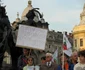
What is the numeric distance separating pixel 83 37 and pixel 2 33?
52935mm

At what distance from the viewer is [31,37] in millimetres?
9164

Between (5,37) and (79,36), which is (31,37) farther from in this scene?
(79,36)

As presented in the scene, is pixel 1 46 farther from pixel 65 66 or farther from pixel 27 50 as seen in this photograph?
pixel 65 66

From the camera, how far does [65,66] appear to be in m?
8.84

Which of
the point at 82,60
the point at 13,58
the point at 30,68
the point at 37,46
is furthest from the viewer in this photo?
the point at 13,58

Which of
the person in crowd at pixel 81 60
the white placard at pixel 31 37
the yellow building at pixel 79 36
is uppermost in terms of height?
the yellow building at pixel 79 36

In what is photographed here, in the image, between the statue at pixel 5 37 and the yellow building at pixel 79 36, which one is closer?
the statue at pixel 5 37

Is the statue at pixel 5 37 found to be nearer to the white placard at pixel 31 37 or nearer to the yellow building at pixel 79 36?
the white placard at pixel 31 37

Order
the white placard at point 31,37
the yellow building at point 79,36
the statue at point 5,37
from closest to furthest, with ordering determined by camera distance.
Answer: the white placard at point 31,37 → the statue at point 5,37 → the yellow building at point 79,36

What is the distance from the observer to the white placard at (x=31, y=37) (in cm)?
909

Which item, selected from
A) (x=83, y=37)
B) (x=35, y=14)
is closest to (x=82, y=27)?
(x=83, y=37)

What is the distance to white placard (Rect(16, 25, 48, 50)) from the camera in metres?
9.09

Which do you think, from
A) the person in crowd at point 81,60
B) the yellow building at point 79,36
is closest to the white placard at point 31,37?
the person in crowd at point 81,60

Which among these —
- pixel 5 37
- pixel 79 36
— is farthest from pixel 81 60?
pixel 79 36
